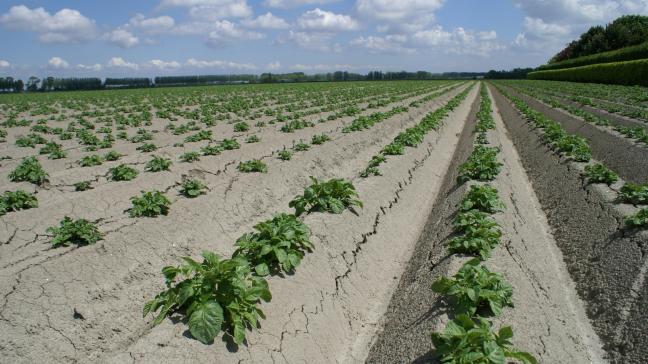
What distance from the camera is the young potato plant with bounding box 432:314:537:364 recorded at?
3.33 m

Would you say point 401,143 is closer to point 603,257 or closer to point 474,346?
point 603,257

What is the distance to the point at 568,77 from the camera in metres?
62.6

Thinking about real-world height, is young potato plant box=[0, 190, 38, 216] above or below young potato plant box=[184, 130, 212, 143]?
below

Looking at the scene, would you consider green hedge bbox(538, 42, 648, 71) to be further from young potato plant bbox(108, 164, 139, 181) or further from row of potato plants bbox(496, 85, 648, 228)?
young potato plant bbox(108, 164, 139, 181)

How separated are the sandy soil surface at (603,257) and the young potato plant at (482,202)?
1.26 m

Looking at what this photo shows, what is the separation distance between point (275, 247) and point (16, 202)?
19.3 ft

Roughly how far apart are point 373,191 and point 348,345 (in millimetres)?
4553

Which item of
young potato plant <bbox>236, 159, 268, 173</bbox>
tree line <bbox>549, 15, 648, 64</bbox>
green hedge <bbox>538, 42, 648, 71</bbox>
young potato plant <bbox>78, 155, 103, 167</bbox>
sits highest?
tree line <bbox>549, 15, 648, 64</bbox>

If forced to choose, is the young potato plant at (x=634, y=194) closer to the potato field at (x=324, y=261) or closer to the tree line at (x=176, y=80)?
the potato field at (x=324, y=261)

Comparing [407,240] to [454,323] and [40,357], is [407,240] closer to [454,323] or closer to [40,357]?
[454,323]

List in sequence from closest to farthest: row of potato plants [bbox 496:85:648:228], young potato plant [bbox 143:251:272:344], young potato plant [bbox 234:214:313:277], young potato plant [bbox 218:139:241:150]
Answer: young potato plant [bbox 143:251:272:344], young potato plant [bbox 234:214:313:277], row of potato plants [bbox 496:85:648:228], young potato plant [bbox 218:139:241:150]

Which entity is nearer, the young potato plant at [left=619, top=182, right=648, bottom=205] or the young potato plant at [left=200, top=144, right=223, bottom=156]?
the young potato plant at [left=619, top=182, right=648, bottom=205]

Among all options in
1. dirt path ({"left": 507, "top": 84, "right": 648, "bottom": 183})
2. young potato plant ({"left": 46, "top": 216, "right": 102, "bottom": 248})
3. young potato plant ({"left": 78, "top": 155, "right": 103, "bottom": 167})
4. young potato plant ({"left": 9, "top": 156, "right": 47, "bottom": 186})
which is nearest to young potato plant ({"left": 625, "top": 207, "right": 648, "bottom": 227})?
dirt path ({"left": 507, "top": 84, "right": 648, "bottom": 183})

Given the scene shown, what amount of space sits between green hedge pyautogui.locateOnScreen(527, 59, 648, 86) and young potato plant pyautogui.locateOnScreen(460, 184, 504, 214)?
3892 cm
